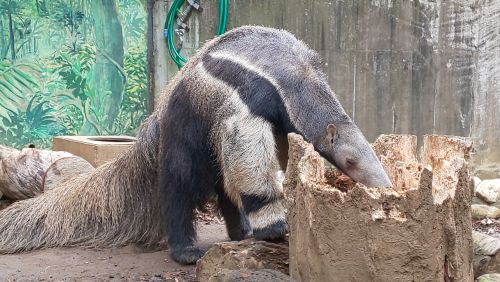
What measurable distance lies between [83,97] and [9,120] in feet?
3.53

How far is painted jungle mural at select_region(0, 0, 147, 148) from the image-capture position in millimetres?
9523

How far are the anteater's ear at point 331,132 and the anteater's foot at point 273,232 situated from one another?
70 cm

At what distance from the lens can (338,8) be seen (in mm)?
10586

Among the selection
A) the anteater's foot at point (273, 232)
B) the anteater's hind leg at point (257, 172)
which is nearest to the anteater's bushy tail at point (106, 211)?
the anteater's hind leg at point (257, 172)

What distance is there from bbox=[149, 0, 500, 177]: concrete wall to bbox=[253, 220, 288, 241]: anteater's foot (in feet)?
19.0

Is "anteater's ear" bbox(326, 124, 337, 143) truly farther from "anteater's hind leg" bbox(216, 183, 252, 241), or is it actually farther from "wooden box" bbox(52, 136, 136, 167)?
"wooden box" bbox(52, 136, 136, 167)

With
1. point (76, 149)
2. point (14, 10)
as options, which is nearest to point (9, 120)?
point (14, 10)

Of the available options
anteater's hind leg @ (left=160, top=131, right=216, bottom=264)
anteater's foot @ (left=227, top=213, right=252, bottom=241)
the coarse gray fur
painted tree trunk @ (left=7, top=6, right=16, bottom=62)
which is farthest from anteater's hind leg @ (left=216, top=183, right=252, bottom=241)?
painted tree trunk @ (left=7, top=6, right=16, bottom=62)

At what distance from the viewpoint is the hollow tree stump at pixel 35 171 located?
7113 mm

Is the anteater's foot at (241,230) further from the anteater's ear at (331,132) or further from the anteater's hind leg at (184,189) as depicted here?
the anteater's ear at (331,132)

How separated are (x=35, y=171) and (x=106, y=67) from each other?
10.6ft

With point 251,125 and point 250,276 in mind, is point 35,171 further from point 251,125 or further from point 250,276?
point 250,276

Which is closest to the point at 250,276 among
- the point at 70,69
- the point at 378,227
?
the point at 378,227

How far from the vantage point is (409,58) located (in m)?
10.9
